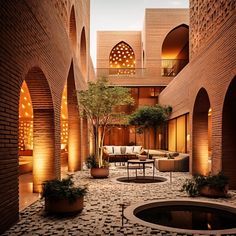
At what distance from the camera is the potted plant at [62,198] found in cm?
581

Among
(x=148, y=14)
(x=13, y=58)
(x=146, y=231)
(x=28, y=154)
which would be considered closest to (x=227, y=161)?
(x=146, y=231)

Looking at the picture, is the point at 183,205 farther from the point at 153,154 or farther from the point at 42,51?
the point at 153,154

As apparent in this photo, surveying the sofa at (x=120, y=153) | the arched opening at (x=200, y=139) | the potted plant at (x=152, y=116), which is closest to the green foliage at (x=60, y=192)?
the arched opening at (x=200, y=139)

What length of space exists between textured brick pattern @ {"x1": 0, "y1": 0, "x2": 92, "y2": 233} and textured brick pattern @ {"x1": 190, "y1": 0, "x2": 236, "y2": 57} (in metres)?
4.14

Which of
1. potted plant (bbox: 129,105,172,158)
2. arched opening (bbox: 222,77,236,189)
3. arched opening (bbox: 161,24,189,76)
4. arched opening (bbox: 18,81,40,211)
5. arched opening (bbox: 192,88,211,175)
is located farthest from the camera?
arched opening (bbox: 161,24,189,76)

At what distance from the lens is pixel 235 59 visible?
7.92 meters

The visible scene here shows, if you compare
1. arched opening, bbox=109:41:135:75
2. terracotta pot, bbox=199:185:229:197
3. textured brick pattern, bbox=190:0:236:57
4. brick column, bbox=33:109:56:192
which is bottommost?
terracotta pot, bbox=199:185:229:197

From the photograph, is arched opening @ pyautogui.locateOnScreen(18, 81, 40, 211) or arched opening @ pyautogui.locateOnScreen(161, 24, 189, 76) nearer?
arched opening @ pyautogui.locateOnScreen(18, 81, 40, 211)

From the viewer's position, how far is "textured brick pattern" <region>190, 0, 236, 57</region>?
8.45 m

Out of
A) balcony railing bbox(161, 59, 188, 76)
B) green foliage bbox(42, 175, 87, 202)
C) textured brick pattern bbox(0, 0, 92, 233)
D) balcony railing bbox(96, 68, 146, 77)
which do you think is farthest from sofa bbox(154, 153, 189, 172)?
balcony railing bbox(96, 68, 146, 77)

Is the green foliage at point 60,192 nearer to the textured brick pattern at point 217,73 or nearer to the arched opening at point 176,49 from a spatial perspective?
the textured brick pattern at point 217,73

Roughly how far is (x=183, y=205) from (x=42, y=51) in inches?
170

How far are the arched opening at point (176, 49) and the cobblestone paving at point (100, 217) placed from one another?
1563 centimetres

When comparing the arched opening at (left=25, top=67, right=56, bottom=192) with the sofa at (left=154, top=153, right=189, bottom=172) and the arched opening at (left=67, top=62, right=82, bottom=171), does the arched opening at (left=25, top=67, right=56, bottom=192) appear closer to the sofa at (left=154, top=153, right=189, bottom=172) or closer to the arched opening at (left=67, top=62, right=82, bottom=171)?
the arched opening at (left=67, top=62, right=82, bottom=171)
